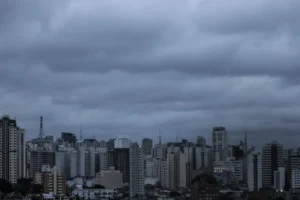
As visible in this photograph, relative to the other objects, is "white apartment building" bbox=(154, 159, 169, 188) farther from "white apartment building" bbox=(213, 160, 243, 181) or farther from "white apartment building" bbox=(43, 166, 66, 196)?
"white apartment building" bbox=(43, 166, 66, 196)

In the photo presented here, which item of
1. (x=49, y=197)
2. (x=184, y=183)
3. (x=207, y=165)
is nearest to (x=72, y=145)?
(x=207, y=165)

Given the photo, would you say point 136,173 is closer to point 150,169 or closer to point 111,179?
point 111,179

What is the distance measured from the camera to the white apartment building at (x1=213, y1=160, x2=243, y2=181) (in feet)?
195

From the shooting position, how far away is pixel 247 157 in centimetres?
5609

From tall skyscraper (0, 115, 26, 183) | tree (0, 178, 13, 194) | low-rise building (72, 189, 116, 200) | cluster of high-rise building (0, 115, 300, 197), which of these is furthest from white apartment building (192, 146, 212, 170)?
tree (0, 178, 13, 194)

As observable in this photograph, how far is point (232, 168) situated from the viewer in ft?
199

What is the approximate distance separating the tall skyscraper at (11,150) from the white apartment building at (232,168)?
17.7 m

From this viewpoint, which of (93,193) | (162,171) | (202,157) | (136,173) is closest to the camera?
(93,193)

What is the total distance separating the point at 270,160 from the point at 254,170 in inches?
60.3

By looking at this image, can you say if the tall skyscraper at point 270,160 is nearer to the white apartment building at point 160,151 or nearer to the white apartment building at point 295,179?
the white apartment building at point 295,179

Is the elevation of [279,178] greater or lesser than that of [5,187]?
lesser

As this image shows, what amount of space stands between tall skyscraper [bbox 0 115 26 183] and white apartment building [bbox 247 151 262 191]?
1504 cm

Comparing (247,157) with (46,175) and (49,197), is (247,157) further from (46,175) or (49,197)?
(49,197)

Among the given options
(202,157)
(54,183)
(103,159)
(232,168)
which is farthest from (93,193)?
(202,157)
